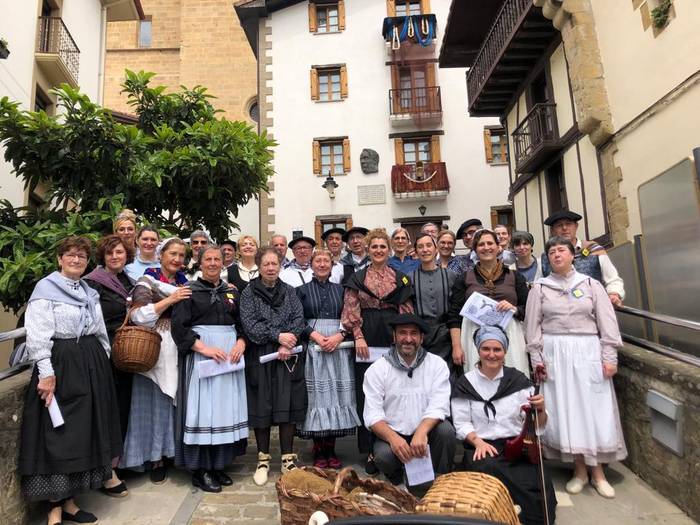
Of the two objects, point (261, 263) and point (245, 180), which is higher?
point (245, 180)

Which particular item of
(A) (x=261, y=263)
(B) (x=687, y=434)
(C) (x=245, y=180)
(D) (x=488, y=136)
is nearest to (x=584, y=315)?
(B) (x=687, y=434)

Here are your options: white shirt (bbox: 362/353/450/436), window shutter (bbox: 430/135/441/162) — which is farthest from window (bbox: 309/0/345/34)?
white shirt (bbox: 362/353/450/436)

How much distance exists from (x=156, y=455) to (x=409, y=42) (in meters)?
16.7

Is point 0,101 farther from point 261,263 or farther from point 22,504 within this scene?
point 22,504

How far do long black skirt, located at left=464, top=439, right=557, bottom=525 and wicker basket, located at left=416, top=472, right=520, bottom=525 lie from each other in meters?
0.58

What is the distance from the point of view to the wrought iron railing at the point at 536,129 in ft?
32.4

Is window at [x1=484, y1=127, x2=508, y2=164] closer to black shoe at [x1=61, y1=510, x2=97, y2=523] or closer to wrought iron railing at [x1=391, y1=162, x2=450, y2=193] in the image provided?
wrought iron railing at [x1=391, y1=162, x2=450, y2=193]

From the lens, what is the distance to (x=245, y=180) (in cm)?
742

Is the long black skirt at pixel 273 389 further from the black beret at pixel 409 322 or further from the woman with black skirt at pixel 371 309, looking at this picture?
the black beret at pixel 409 322

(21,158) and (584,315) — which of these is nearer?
(584,315)

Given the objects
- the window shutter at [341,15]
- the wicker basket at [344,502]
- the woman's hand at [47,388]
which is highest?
the window shutter at [341,15]

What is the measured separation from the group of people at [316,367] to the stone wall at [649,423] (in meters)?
0.30

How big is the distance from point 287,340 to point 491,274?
1.84 meters

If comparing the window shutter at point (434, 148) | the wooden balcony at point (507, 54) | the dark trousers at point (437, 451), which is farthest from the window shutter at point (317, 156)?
the dark trousers at point (437, 451)
